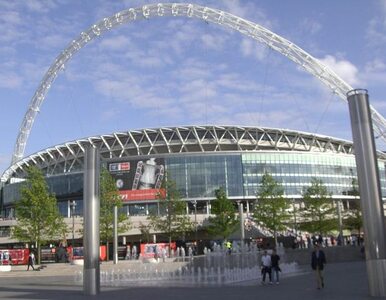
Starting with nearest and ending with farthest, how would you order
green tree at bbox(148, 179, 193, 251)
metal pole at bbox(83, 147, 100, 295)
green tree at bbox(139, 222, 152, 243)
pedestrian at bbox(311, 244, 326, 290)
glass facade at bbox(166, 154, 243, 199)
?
pedestrian at bbox(311, 244, 326, 290)
metal pole at bbox(83, 147, 100, 295)
green tree at bbox(148, 179, 193, 251)
green tree at bbox(139, 222, 152, 243)
glass facade at bbox(166, 154, 243, 199)

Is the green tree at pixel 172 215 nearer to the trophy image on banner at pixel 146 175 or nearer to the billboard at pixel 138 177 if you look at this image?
the billboard at pixel 138 177

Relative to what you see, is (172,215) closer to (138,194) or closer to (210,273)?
(138,194)

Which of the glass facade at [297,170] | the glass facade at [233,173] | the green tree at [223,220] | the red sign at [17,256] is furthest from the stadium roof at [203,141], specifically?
the red sign at [17,256]

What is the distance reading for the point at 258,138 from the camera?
11644cm

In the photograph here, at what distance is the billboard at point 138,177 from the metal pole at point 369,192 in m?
83.5

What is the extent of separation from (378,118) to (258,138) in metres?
28.7

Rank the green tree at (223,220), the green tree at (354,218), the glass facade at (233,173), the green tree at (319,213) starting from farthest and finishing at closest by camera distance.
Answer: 1. the glass facade at (233,173)
2. the green tree at (223,220)
3. the green tree at (354,218)
4. the green tree at (319,213)

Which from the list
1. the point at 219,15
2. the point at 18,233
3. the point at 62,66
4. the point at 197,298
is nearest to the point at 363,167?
the point at 197,298

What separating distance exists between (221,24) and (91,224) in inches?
3071

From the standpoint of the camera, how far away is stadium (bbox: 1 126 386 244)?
10156cm

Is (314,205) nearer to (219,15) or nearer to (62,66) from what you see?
(219,15)

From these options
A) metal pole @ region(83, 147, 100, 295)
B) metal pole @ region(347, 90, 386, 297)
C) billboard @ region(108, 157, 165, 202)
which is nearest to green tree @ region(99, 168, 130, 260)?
billboard @ region(108, 157, 165, 202)

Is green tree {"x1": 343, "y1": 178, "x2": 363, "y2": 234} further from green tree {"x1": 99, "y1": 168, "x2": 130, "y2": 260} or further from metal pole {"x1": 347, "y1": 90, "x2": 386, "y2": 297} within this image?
metal pole {"x1": 347, "y1": 90, "x2": 386, "y2": 297}

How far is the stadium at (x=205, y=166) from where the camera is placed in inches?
3999
